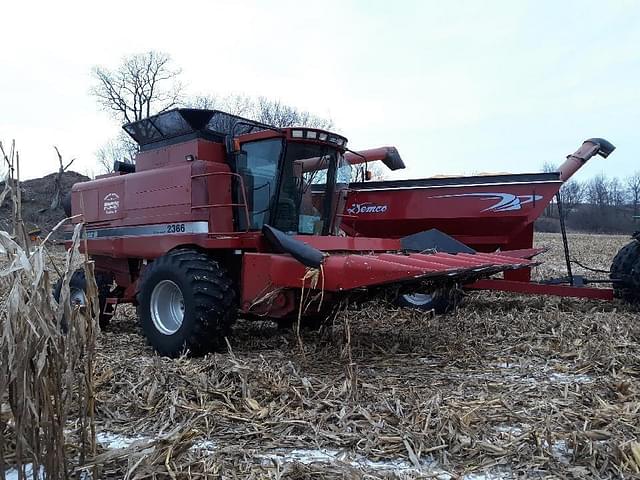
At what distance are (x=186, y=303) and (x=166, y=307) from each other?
1.98 ft

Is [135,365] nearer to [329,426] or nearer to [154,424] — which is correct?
[154,424]

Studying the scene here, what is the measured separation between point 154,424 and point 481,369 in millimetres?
2305

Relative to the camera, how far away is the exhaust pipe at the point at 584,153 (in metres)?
7.75

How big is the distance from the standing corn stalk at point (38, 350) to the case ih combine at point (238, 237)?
67.6 inches

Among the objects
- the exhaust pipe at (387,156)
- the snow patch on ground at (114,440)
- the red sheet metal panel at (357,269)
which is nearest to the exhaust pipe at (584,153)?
the exhaust pipe at (387,156)

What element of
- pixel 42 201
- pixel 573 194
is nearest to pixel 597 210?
pixel 573 194

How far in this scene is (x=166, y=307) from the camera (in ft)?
17.3

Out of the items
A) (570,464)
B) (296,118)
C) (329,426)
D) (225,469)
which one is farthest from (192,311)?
(296,118)

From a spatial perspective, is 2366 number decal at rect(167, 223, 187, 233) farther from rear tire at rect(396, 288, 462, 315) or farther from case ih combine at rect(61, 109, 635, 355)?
rear tire at rect(396, 288, 462, 315)

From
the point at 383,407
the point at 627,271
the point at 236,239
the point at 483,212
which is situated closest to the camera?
the point at 383,407

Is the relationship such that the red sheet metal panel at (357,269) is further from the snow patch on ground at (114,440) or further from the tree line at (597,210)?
the tree line at (597,210)

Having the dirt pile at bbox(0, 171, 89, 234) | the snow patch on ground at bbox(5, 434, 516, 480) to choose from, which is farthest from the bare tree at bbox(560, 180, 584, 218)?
the snow patch on ground at bbox(5, 434, 516, 480)

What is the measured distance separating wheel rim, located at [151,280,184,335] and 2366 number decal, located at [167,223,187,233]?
502mm

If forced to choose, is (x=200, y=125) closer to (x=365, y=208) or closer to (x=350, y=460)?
(x=365, y=208)
